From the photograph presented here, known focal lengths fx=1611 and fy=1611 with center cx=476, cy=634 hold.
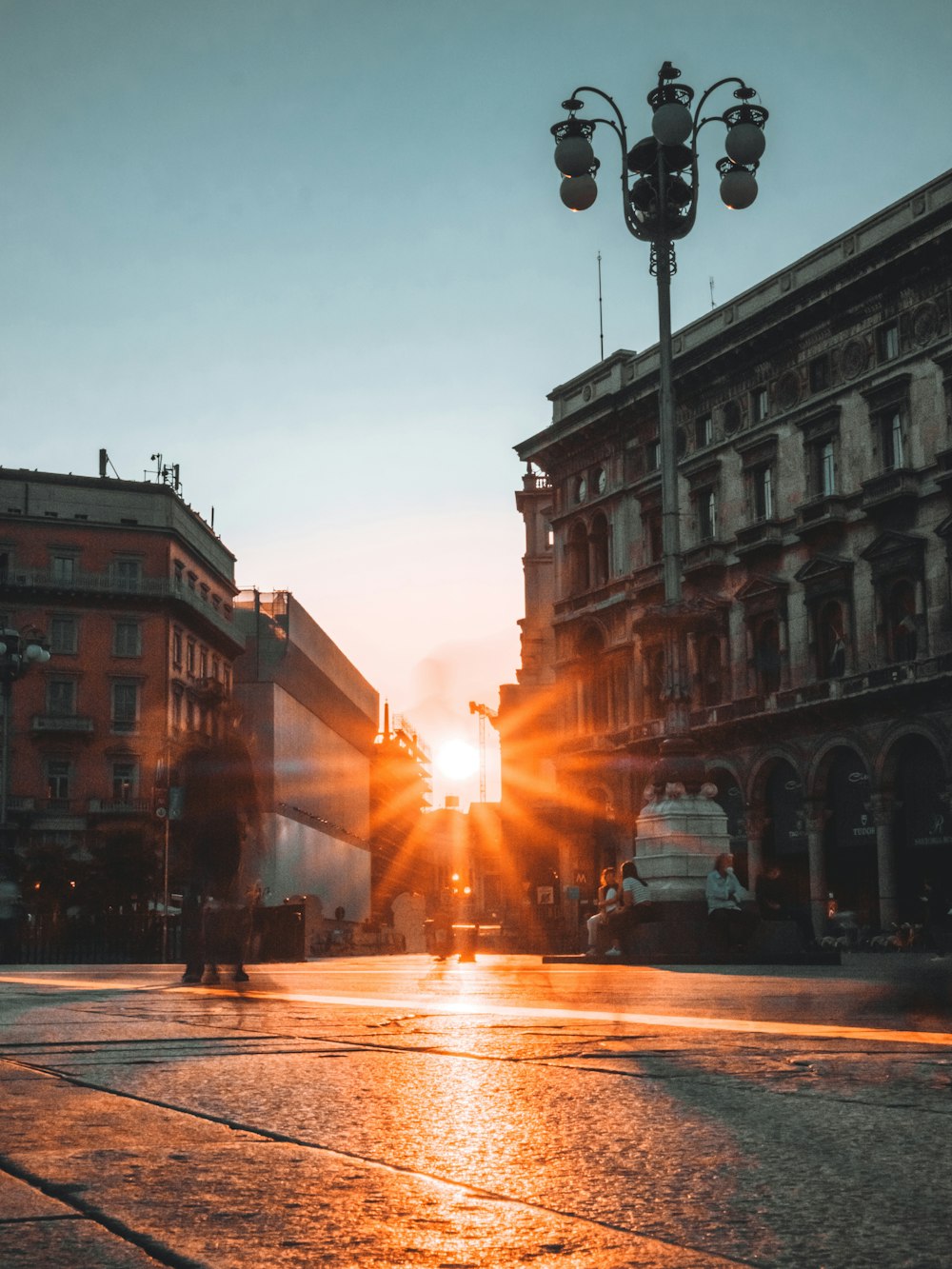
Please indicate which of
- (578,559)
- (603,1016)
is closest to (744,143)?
(603,1016)

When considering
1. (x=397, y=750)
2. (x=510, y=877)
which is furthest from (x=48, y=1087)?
(x=397, y=750)

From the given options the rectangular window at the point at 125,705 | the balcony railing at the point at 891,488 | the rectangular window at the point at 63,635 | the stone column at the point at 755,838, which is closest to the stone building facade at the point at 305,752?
the rectangular window at the point at 125,705

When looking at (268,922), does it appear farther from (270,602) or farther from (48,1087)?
(270,602)

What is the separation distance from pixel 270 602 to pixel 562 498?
1546 inches

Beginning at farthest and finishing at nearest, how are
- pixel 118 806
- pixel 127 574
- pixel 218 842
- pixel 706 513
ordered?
pixel 127 574, pixel 118 806, pixel 706 513, pixel 218 842

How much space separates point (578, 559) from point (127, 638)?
82.5 feet

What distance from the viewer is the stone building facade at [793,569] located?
35.6 meters

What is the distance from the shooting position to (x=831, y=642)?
38.8 m

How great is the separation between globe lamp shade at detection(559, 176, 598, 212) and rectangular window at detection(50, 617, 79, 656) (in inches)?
1920

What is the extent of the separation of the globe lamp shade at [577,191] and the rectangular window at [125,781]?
156ft

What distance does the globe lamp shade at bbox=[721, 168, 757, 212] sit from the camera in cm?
2039

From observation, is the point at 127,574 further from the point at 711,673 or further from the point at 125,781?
the point at 711,673

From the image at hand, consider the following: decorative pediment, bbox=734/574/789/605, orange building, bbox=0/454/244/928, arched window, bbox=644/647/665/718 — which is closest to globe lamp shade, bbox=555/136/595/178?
decorative pediment, bbox=734/574/789/605

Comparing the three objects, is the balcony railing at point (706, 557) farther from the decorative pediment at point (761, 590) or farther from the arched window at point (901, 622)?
the arched window at point (901, 622)
